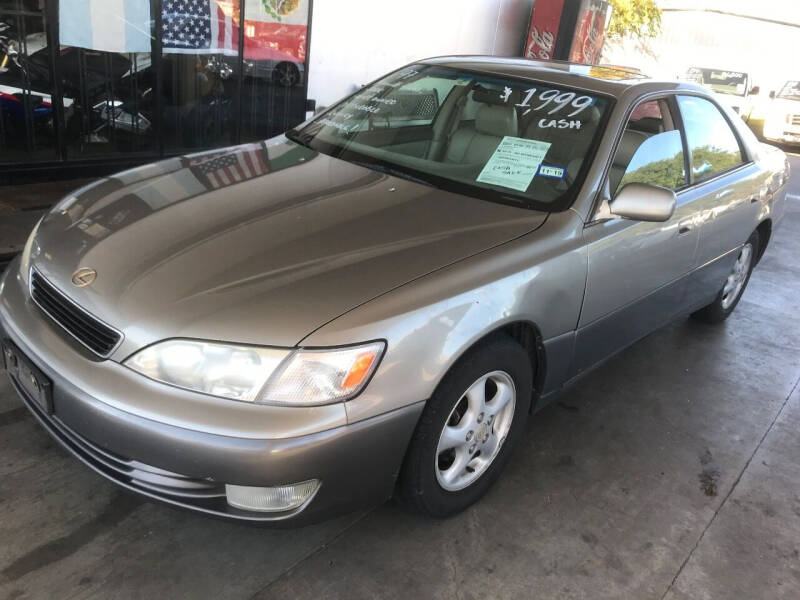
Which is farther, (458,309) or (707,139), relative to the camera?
(707,139)

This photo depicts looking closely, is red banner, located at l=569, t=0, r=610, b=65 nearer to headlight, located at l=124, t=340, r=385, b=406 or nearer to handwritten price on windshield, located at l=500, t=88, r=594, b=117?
handwritten price on windshield, located at l=500, t=88, r=594, b=117

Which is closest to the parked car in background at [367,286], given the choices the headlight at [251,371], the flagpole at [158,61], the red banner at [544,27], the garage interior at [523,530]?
the headlight at [251,371]

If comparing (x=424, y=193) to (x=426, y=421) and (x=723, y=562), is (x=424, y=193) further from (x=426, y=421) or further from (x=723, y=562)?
(x=723, y=562)

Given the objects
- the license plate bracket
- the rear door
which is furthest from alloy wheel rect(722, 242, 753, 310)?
the license plate bracket

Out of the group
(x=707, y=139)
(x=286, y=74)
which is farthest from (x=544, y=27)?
(x=707, y=139)

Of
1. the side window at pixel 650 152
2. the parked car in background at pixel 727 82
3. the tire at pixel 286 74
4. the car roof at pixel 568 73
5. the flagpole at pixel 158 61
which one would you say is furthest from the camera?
the parked car in background at pixel 727 82

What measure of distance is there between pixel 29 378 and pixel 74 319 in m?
0.27

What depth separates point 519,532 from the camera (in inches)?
102

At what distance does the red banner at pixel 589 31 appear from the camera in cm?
1081

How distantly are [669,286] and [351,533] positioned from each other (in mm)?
2006

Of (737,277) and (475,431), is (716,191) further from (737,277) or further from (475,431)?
(475,431)

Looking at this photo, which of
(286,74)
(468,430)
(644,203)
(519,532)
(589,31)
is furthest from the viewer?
(589,31)

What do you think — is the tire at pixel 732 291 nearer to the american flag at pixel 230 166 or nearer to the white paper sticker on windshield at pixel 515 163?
the white paper sticker on windshield at pixel 515 163

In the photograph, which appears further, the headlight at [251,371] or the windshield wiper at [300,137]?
the windshield wiper at [300,137]
